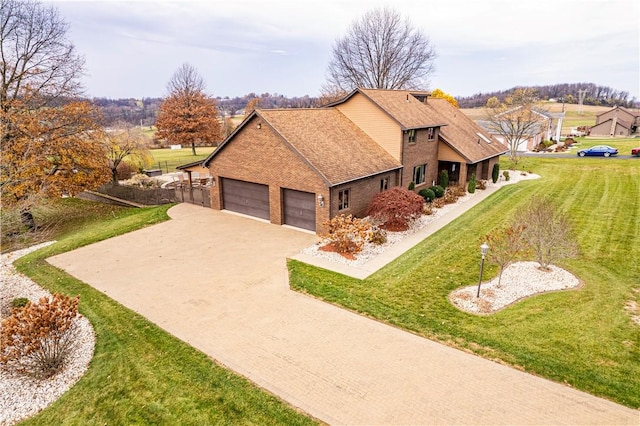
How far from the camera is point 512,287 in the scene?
533 inches

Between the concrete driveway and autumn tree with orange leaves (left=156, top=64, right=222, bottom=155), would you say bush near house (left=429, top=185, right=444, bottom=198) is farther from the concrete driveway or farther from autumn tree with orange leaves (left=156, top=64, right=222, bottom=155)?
autumn tree with orange leaves (left=156, top=64, right=222, bottom=155)

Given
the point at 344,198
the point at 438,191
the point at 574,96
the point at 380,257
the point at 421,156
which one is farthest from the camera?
the point at 574,96

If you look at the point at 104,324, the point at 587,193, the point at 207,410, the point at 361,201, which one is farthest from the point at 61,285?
the point at 587,193

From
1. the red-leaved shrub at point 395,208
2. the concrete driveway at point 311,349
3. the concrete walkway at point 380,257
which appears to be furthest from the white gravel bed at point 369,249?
the concrete driveway at point 311,349

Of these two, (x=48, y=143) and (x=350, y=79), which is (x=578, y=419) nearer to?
(x=48, y=143)

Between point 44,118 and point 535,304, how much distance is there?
2679 centimetres

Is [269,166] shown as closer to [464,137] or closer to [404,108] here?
[404,108]

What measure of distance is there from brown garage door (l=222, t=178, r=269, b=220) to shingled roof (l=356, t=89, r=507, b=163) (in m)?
9.13

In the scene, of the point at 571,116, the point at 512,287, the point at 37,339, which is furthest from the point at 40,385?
the point at 571,116

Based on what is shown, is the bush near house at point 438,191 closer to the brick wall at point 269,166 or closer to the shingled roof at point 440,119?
Answer: the shingled roof at point 440,119

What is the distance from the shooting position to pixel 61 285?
1455 centimetres

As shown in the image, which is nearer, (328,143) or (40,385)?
(40,385)

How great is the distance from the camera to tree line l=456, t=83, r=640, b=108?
124 m

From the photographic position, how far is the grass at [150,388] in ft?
26.8
